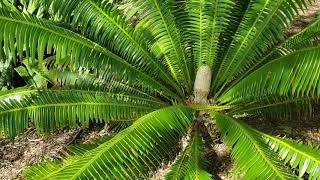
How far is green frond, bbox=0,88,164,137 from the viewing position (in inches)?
110

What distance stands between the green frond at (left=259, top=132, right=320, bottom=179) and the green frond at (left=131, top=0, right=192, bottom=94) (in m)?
1.19

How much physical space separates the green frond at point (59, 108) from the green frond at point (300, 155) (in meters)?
1.11

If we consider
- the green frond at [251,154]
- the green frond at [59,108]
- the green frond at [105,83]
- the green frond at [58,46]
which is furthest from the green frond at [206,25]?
the green frond at [251,154]

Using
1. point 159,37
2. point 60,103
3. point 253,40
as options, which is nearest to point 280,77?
point 253,40

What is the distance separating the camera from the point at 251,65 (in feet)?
11.7

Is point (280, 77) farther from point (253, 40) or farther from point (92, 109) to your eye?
point (92, 109)

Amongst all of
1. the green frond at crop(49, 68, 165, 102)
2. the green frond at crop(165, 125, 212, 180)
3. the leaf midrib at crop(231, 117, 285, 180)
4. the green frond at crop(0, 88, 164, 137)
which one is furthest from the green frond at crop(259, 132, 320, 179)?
the green frond at crop(49, 68, 165, 102)

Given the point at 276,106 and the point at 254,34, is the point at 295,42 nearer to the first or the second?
the point at 254,34

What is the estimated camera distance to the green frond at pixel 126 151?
2289mm

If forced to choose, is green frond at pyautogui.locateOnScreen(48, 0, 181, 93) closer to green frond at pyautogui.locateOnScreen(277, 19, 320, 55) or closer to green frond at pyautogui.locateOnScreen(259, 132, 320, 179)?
green frond at pyautogui.locateOnScreen(277, 19, 320, 55)

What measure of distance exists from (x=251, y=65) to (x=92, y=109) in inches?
55.0

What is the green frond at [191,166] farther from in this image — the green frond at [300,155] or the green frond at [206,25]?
the green frond at [206,25]

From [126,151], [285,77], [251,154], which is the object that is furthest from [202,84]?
[126,151]

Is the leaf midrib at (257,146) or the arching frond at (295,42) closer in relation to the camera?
the leaf midrib at (257,146)
